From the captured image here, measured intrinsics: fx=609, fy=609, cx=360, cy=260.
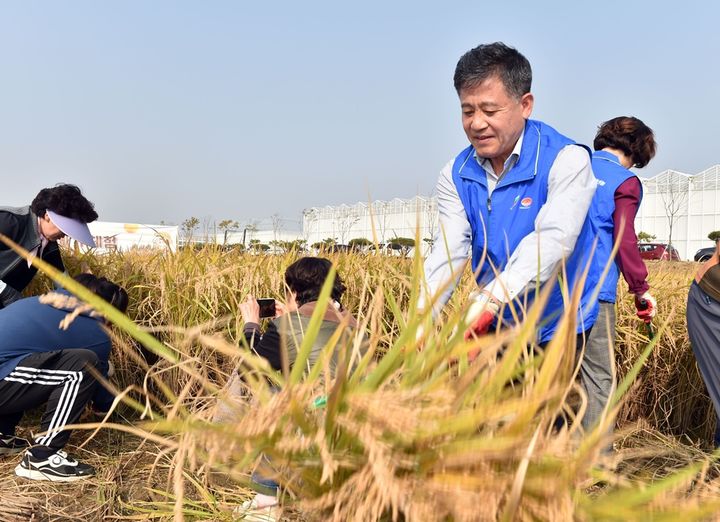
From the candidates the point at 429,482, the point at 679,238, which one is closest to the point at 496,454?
the point at 429,482

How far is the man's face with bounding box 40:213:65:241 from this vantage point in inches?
106

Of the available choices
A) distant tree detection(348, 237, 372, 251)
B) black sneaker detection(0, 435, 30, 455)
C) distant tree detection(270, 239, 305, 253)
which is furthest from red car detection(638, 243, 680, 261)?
black sneaker detection(0, 435, 30, 455)

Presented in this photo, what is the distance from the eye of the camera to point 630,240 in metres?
2.33

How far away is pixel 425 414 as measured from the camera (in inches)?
22.9

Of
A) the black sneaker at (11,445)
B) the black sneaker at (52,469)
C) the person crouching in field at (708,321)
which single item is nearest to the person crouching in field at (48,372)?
→ the black sneaker at (52,469)

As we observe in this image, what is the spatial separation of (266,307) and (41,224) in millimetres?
1099

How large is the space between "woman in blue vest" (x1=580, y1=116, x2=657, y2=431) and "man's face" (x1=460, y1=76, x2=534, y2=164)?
480 mm

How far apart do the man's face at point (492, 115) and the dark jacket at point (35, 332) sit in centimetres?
157

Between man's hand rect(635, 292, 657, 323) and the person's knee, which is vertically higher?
man's hand rect(635, 292, 657, 323)

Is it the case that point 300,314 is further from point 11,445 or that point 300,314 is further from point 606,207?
point 11,445

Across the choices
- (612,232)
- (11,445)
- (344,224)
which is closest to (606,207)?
(612,232)

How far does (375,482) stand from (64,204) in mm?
2570

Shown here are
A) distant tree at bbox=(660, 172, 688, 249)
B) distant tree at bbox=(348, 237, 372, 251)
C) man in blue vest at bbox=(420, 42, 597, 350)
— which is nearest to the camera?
man in blue vest at bbox=(420, 42, 597, 350)

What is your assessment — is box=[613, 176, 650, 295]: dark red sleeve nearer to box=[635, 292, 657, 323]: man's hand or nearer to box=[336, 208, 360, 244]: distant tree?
box=[635, 292, 657, 323]: man's hand
